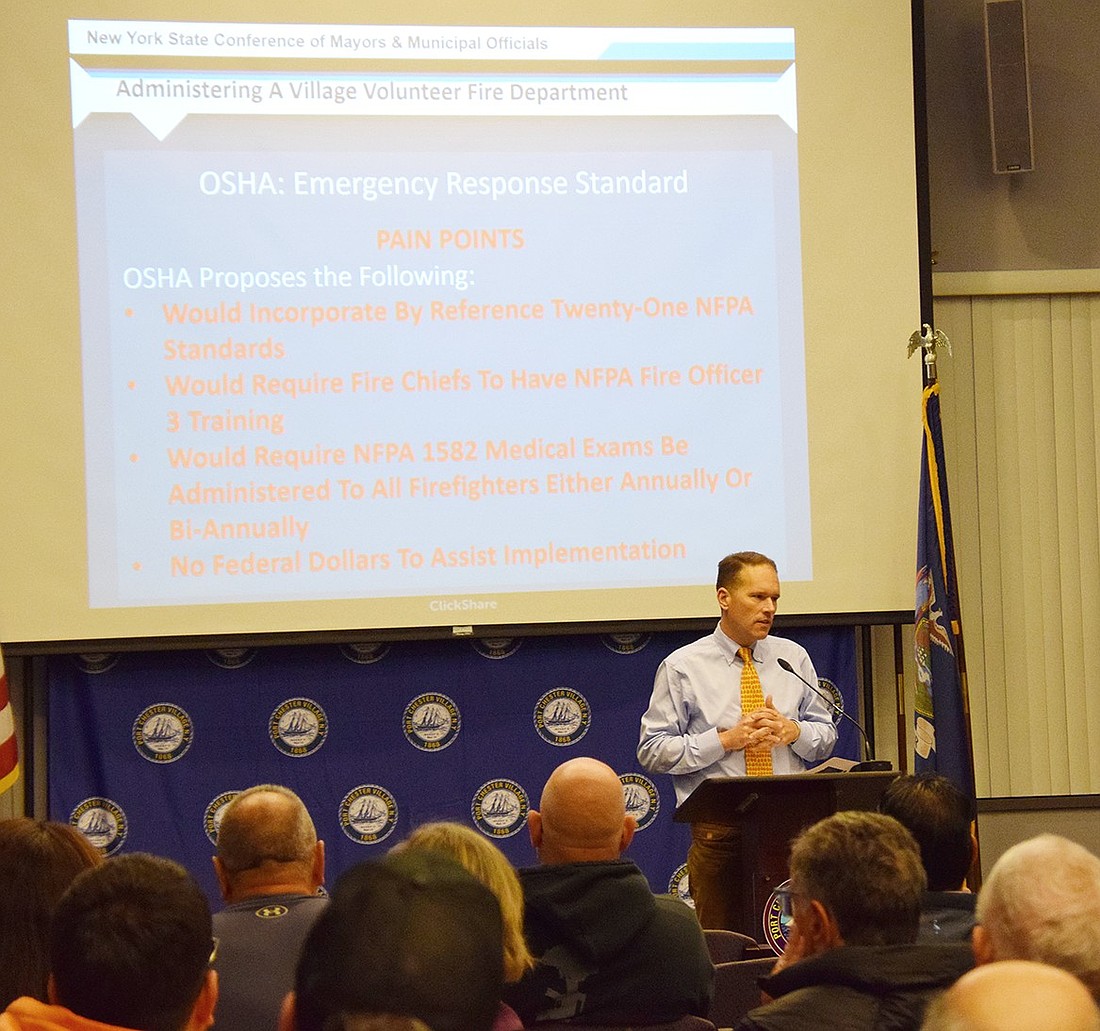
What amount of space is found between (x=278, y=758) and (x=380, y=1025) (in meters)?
4.28

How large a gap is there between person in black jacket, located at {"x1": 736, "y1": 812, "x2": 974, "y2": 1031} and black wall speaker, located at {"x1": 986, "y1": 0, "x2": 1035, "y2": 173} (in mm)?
4151

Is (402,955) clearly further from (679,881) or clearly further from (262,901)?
(679,881)

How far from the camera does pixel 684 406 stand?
5.27 metres

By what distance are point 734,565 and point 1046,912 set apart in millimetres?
2742

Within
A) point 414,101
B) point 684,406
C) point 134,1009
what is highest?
point 414,101

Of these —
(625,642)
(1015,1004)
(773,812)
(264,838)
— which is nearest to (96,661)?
(625,642)

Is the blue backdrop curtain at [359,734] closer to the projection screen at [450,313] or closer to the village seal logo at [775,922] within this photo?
the projection screen at [450,313]

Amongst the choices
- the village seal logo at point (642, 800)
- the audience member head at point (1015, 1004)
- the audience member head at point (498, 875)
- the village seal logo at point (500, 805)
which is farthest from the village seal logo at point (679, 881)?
the audience member head at point (1015, 1004)

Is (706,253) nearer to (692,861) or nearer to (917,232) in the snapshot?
(917,232)

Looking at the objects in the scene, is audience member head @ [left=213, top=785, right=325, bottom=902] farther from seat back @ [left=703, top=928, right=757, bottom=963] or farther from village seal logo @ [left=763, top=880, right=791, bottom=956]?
village seal logo @ [left=763, top=880, right=791, bottom=956]

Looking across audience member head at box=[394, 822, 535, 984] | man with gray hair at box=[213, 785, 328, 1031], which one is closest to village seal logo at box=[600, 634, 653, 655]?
man with gray hair at box=[213, 785, 328, 1031]

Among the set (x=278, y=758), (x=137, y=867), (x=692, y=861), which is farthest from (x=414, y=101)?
(x=137, y=867)

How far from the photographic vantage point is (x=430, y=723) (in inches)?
210

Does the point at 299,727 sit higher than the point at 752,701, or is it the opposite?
the point at 752,701
